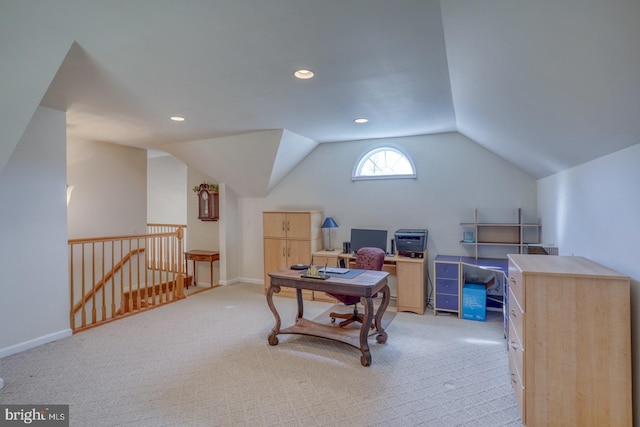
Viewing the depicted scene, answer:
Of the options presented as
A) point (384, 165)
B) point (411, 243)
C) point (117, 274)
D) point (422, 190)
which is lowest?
point (117, 274)

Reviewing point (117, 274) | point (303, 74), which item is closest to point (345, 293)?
point (303, 74)

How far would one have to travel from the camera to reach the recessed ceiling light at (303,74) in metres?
2.62

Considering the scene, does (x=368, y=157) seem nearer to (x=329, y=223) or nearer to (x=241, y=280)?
(x=329, y=223)

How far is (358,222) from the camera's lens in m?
5.48

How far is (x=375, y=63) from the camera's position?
2.49m

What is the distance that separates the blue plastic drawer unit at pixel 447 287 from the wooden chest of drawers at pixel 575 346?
7.22 feet

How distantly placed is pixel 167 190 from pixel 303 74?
670cm

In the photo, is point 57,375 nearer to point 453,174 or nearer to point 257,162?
point 257,162

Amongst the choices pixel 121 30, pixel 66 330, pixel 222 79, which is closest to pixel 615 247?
pixel 222 79

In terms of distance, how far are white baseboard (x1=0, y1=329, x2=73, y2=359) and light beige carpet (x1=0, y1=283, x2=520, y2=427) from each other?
0.30 feet

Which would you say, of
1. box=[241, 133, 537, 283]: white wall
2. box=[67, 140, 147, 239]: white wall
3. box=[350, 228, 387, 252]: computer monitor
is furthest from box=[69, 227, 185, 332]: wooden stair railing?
box=[350, 228, 387, 252]: computer monitor

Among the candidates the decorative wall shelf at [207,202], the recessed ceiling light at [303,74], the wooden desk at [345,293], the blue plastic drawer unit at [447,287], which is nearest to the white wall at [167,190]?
the decorative wall shelf at [207,202]

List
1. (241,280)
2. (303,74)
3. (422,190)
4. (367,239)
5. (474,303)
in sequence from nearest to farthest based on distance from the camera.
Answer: (303,74), (474,303), (422,190), (367,239), (241,280)

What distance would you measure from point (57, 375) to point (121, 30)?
290 centimetres
